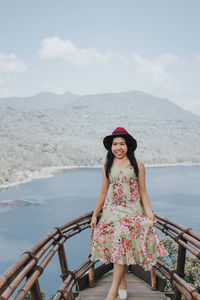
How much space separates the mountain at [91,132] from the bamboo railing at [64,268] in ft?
177

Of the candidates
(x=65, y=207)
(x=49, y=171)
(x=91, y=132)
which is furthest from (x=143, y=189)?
(x=91, y=132)

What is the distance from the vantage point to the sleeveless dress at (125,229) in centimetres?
151

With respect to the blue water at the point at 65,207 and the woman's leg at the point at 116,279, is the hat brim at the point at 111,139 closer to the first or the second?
the woman's leg at the point at 116,279

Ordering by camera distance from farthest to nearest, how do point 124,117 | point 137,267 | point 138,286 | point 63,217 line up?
point 124,117 → point 63,217 → point 137,267 → point 138,286

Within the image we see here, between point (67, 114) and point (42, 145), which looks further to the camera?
point (67, 114)

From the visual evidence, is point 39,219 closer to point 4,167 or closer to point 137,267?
point 4,167

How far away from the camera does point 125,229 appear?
1.51 meters

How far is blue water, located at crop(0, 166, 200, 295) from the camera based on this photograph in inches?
1106

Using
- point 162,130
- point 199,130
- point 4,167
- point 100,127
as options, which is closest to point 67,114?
point 100,127

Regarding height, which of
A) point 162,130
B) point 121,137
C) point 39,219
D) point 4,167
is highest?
point 162,130

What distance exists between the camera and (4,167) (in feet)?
198

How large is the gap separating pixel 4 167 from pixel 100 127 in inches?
2073

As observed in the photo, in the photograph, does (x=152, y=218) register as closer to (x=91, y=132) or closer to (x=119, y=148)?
(x=119, y=148)

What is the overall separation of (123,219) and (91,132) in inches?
3945
